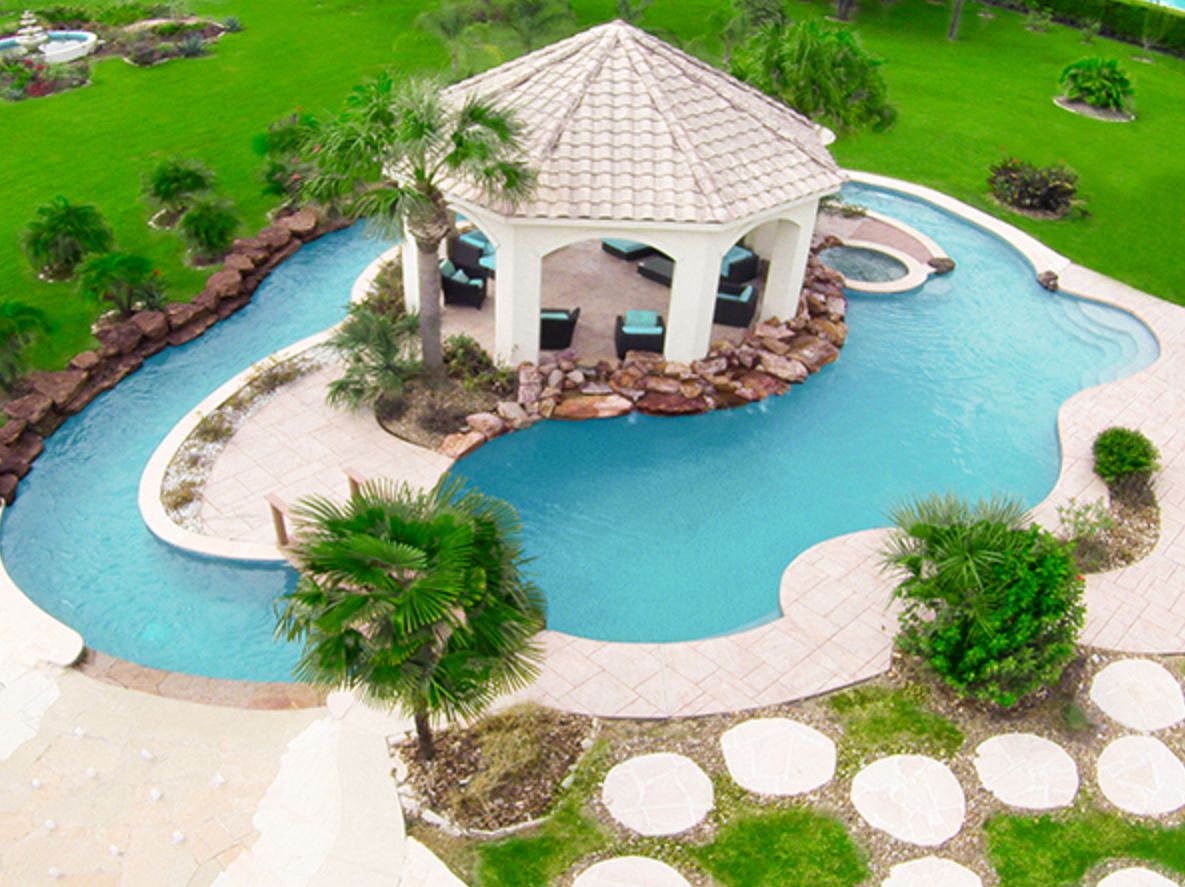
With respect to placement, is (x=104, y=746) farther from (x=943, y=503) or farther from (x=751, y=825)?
(x=943, y=503)

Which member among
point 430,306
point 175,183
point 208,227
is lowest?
point 208,227

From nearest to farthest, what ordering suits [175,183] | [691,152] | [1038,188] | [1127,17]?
[691,152]
[175,183]
[1038,188]
[1127,17]

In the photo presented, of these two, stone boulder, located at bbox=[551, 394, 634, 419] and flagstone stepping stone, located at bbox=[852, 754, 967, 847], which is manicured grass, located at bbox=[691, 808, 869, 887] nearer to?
flagstone stepping stone, located at bbox=[852, 754, 967, 847]

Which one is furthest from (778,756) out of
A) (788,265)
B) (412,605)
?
(788,265)

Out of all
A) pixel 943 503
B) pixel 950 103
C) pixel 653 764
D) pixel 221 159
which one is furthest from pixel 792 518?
pixel 950 103

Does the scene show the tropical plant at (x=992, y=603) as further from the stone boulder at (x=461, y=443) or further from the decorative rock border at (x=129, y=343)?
the decorative rock border at (x=129, y=343)

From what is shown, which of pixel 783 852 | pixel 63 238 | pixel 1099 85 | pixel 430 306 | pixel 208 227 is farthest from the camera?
pixel 1099 85

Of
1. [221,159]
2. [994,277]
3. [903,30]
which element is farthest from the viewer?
[903,30]

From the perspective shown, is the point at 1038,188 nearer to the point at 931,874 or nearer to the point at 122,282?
the point at 931,874
